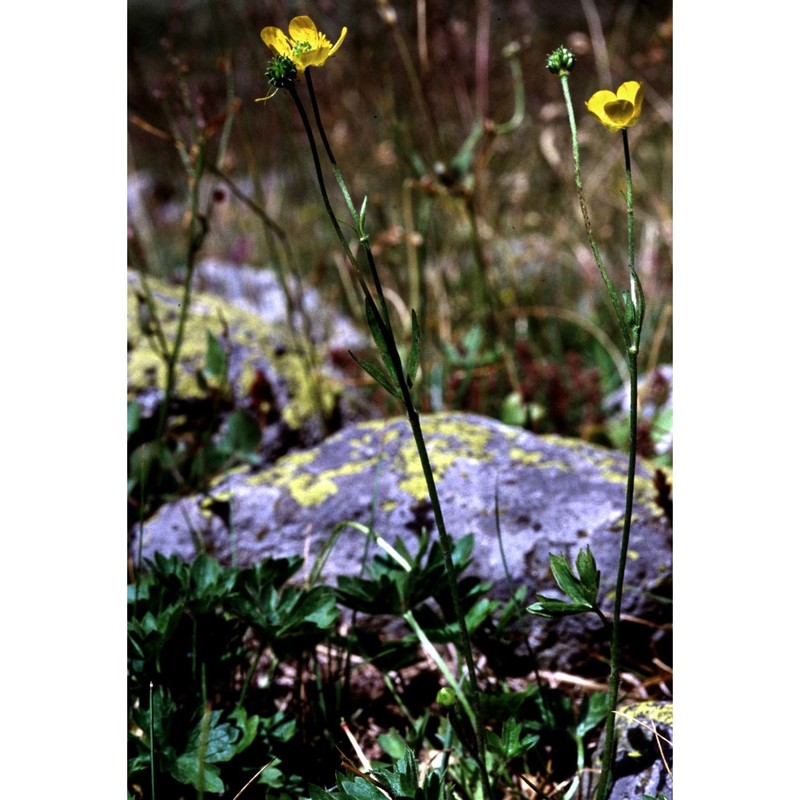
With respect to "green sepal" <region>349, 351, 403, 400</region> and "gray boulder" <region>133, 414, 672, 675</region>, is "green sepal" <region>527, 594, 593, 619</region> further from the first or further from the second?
"gray boulder" <region>133, 414, 672, 675</region>

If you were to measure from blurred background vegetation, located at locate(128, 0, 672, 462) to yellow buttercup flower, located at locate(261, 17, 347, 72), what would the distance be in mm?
390

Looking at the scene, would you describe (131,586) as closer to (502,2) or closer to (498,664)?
(498,664)

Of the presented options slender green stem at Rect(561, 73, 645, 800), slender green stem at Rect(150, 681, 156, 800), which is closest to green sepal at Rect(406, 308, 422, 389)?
slender green stem at Rect(561, 73, 645, 800)

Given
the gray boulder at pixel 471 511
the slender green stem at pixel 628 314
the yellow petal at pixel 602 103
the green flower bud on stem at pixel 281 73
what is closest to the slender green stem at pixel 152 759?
the gray boulder at pixel 471 511

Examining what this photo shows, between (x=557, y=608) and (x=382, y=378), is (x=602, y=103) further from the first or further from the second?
(x=557, y=608)

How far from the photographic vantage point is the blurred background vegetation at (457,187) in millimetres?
2023

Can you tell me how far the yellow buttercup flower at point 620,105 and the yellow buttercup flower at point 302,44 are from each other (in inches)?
9.2

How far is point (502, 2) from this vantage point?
4371mm

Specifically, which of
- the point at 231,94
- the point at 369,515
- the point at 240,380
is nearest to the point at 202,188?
the point at 240,380

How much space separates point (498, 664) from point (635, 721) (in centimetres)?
25

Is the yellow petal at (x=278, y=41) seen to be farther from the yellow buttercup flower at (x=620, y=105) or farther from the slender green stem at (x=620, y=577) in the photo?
the slender green stem at (x=620, y=577)

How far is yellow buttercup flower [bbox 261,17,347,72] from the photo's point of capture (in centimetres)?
74

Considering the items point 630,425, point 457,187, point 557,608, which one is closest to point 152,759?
point 557,608

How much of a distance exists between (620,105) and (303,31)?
0.94ft
